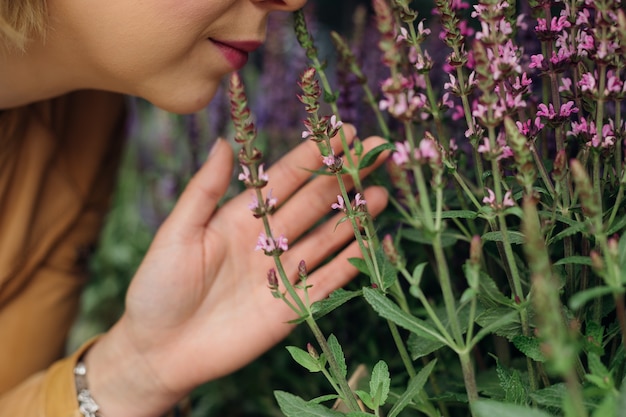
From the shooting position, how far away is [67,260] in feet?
5.08

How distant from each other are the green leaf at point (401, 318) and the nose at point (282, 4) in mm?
427

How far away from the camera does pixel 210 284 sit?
47.6 inches

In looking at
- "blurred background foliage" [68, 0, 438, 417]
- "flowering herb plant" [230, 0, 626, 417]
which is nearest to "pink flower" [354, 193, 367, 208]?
"flowering herb plant" [230, 0, 626, 417]

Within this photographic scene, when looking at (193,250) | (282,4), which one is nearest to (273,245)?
(282,4)

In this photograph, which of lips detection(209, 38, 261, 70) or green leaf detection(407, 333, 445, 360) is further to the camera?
lips detection(209, 38, 261, 70)

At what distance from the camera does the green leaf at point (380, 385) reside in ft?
2.26

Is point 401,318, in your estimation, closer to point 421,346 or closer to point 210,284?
point 421,346

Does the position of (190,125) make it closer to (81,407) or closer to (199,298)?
(199,298)

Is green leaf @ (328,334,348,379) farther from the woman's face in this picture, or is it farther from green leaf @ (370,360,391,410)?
the woman's face

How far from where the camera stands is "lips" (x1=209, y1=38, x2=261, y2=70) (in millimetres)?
994

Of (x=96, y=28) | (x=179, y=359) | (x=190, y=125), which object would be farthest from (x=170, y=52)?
(x=190, y=125)

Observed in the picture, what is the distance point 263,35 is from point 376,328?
1.68 feet

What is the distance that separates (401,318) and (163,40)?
1.69 feet

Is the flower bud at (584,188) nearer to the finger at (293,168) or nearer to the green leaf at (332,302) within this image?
the green leaf at (332,302)
